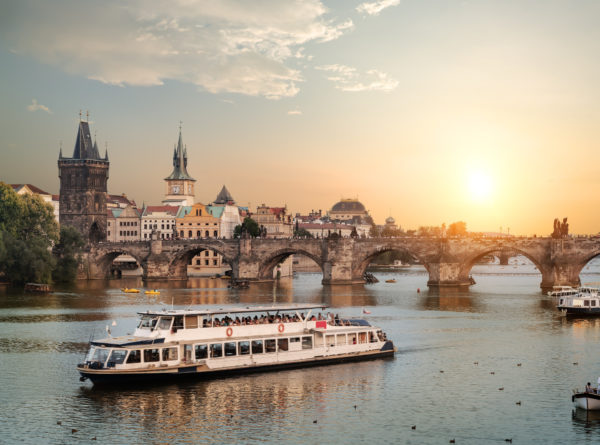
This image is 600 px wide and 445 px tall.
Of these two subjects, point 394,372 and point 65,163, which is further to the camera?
point 65,163

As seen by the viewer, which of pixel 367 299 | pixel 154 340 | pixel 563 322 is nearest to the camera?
pixel 154 340

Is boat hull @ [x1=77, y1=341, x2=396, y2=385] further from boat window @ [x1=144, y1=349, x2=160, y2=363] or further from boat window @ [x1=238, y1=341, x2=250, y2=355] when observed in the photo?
boat window @ [x1=238, y1=341, x2=250, y2=355]

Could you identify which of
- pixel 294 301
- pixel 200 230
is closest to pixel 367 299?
pixel 294 301

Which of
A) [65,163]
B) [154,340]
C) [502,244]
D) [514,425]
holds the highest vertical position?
[65,163]

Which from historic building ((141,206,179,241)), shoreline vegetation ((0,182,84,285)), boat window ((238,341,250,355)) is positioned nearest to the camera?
boat window ((238,341,250,355))

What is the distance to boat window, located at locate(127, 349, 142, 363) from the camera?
1601 inches

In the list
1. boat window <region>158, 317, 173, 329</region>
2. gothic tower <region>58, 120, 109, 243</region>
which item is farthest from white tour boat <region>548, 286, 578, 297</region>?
gothic tower <region>58, 120, 109, 243</region>

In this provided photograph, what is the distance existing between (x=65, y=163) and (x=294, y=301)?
3255 inches

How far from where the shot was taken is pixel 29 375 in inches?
1746

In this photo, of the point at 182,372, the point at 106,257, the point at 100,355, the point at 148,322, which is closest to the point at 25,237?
the point at 106,257

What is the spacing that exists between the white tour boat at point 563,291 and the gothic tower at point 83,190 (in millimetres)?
88575

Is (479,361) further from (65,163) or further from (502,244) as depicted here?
(65,163)

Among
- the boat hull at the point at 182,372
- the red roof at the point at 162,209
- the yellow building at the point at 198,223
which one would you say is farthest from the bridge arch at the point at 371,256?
the red roof at the point at 162,209

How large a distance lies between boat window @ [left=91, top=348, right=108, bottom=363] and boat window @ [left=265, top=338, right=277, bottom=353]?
29.5 feet
